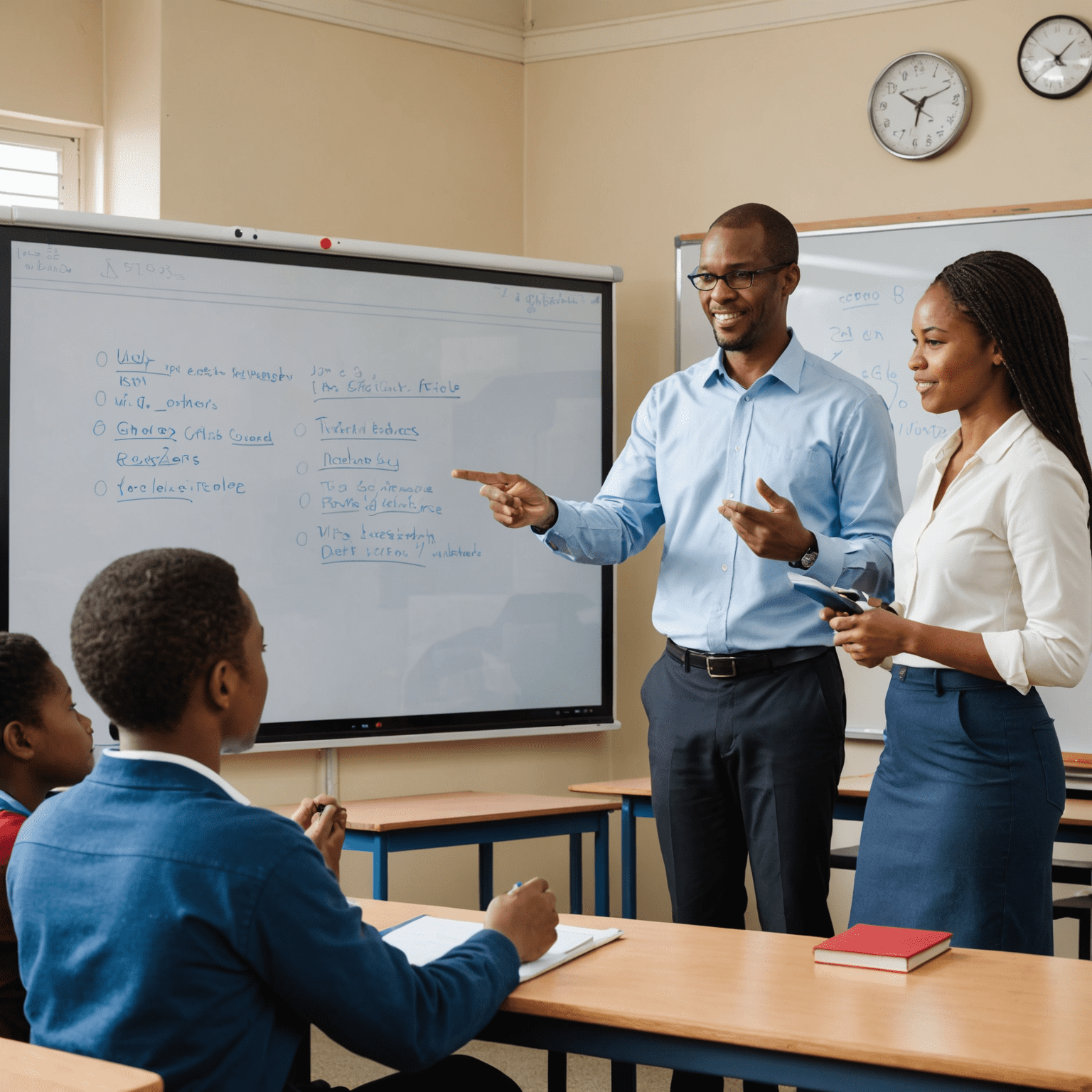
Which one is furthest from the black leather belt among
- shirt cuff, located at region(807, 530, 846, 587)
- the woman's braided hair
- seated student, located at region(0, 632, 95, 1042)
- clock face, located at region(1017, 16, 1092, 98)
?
clock face, located at region(1017, 16, 1092, 98)

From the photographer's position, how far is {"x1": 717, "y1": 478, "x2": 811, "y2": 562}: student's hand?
2.06m

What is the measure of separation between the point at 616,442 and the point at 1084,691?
161 centimetres

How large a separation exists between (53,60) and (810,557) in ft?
9.36

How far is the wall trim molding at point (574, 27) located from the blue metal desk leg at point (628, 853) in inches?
97.1

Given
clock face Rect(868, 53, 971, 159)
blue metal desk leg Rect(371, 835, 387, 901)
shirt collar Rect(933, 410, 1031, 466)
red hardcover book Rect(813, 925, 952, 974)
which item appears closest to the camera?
red hardcover book Rect(813, 925, 952, 974)

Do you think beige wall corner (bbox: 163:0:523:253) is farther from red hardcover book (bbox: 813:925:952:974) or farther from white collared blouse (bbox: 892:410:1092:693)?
red hardcover book (bbox: 813:925:952:974)

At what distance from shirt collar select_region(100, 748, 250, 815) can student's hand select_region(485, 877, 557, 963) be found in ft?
1.23

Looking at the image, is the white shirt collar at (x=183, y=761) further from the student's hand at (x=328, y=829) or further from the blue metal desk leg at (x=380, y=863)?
the blue metal desk leg at (x=380, y=863)

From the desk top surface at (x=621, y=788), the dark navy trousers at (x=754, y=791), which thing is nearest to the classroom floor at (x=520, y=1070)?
the desk top surface at (x=621, y=788)

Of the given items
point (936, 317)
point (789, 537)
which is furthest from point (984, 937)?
point (936, 317)

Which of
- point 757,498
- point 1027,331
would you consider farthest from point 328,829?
point 1027,331

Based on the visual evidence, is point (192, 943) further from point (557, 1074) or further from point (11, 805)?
point (557, 1074)

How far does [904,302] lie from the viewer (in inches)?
147

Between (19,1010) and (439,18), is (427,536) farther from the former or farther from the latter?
(19,1010)
